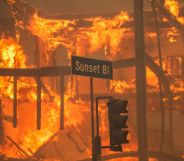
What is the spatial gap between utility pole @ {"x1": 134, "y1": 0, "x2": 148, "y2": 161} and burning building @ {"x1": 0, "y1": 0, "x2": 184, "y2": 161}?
202 cm

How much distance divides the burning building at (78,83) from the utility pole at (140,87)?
79.5 inches

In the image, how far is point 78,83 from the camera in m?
21.5

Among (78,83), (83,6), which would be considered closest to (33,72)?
(78,83)

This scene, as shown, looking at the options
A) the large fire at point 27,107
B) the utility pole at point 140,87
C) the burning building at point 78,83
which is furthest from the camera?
the burning building at point 78,83

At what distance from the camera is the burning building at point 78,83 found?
1694cm

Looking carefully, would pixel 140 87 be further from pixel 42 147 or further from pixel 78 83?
pixel 78 83

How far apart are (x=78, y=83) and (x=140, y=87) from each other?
9.33 m

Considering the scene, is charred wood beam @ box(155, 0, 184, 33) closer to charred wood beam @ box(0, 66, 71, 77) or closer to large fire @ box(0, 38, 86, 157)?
charred wood beam @ box(0, 66, 71, 77)

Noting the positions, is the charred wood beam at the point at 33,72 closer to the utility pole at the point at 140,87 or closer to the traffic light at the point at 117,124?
the utility pole at the point at 140,87

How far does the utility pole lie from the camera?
1240cm

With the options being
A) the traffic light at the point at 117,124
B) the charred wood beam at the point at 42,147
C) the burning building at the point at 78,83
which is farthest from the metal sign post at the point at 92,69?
the charred wood beam at the point at 42,147

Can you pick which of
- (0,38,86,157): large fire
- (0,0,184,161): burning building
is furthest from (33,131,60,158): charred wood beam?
(0,38,86,157): large fire

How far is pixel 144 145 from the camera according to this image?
1246 centimetres

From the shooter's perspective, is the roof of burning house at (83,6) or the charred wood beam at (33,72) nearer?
the charred wood beam at (33,72)
